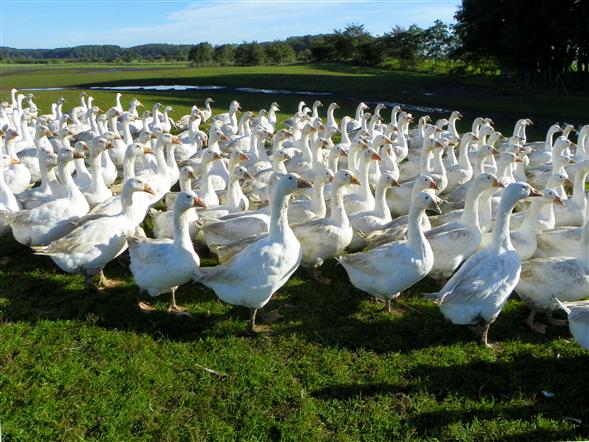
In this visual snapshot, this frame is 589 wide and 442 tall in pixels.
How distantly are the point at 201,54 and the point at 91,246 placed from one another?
92620mm

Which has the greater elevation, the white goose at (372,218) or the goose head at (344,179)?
the goose head at (344,179)

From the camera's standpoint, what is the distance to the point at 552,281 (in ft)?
19.5

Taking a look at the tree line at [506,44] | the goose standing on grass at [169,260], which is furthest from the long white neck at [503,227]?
the tree line at [506,44]

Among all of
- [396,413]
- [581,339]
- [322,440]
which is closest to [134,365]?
[322,440]

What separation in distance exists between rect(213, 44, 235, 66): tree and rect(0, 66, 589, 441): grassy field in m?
89.6

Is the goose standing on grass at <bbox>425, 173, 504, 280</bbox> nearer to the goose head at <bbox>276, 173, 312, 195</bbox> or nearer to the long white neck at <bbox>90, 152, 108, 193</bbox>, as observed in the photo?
the goose head at <bbox>276, 173, 312, 195</bbox>

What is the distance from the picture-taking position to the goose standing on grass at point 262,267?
5.83 metres

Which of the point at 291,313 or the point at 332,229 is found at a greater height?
the point at 332,229

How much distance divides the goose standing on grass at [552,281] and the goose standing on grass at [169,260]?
421 centimetres

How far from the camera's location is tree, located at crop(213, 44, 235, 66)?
91700 millimetres

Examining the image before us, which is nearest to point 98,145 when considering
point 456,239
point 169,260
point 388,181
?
point 169,260

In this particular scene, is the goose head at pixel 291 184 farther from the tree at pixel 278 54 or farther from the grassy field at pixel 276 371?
the tree at pixel 278 54

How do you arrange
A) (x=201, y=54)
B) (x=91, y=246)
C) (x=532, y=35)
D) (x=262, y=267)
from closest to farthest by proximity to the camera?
(x=262, y=267) → (x=91, y=246) → (x=532, y=35) → (x=201, y=54)

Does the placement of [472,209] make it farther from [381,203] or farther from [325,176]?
[325,176]
